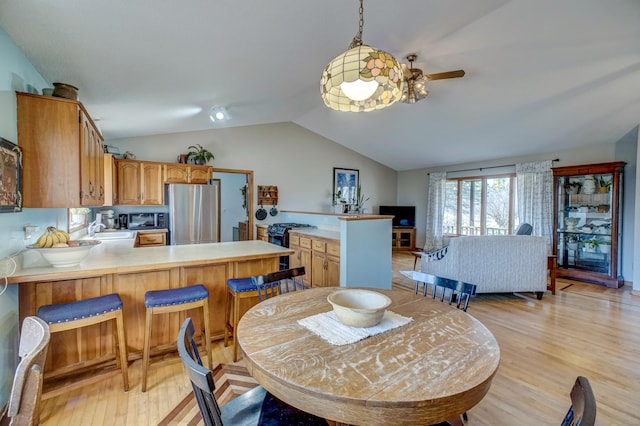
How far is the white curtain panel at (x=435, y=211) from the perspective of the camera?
738 cm

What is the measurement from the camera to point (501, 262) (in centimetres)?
400

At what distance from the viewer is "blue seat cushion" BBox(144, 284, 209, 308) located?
2064mm

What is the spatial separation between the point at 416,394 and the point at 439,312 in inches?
29.1

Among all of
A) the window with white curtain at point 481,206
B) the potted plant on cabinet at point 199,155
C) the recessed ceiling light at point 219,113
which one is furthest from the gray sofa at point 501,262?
the potted plant on cabinet at point 199,155

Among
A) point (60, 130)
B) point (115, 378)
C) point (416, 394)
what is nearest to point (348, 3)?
point (60, 130)

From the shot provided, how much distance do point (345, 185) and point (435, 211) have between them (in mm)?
2429

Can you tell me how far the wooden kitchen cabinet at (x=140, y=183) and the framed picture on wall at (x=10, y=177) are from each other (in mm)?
2957

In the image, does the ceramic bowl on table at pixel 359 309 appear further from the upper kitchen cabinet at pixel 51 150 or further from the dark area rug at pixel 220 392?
the upper kitchen cabinet at pixel 51 150

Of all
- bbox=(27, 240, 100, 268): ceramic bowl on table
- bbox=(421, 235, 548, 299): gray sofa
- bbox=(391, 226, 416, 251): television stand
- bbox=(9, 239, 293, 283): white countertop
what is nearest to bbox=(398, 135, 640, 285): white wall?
bbox=(421, 235, 548, 299): gray sofa

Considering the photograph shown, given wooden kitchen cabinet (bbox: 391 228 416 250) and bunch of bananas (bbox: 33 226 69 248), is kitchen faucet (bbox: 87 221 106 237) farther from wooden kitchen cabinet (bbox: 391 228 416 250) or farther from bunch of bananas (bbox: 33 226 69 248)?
wooden kitchen cabinet (bbox: 391 228 416 250)

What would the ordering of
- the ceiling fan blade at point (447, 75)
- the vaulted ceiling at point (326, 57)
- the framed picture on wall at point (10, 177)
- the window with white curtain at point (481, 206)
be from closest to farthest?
1. the framed picture on wall at point (10, 177)
2. the vaulted ceiling at point (326, 57)
3. the ceiling fan blade at point (447, 75)
4. the window with white curtain at point (481, 206)

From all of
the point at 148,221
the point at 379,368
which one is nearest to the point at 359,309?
the point at 379,368

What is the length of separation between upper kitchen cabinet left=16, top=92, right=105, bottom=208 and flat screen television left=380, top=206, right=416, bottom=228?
7.13 meters

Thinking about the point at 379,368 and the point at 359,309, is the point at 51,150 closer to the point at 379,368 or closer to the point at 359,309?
the point at 359,309
